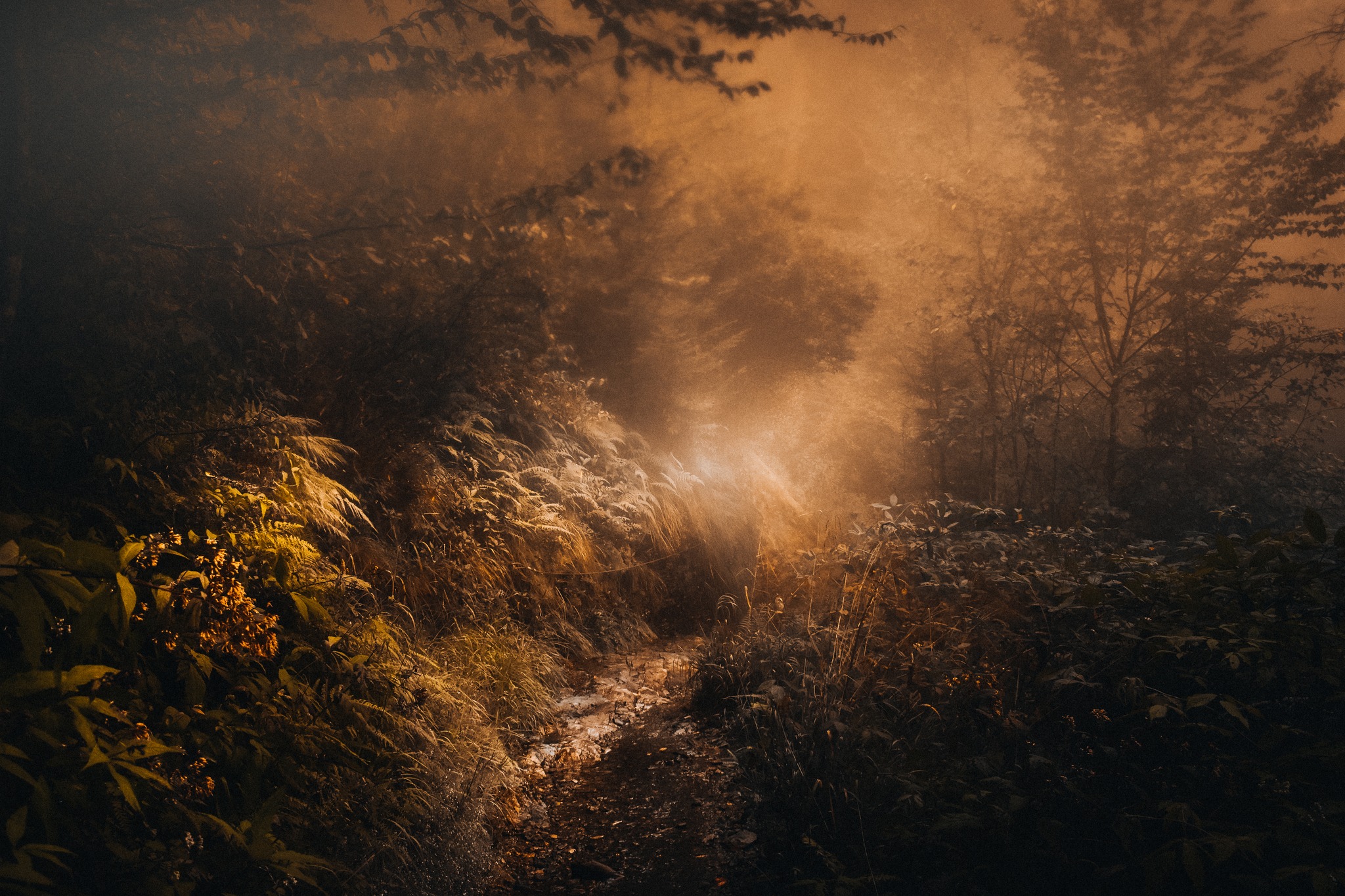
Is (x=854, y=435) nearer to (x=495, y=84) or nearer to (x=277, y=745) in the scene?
(x=495, y=84)

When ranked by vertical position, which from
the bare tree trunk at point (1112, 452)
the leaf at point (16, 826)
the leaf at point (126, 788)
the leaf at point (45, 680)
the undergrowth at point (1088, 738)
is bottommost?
the bare tree trunk at point (1112, 452)

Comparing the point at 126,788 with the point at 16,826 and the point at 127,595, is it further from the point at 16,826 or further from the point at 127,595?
the point at 127,595

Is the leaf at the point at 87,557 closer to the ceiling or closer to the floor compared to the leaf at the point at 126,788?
closer to the ceiling

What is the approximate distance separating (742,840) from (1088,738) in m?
1.52

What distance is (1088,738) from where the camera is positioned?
2320 millimetres

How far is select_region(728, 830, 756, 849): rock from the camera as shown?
9.49ft

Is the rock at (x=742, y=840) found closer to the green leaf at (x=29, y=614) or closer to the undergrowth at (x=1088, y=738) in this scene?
the undergrowth at (x=1088, y=738)

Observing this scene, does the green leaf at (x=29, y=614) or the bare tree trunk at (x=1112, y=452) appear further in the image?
the bare tree trunk at (x=1112, y=452)

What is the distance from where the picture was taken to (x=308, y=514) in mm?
3270

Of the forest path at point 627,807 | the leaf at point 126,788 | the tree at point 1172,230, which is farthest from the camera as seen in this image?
the tree at point 1172,230

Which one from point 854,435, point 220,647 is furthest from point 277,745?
point 854,435

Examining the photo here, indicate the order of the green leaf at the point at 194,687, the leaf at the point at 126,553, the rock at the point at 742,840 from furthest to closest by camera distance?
the rock at the point at 742,840 → the green leaf at the point at 194,687 → the leaf at the point at 126,553

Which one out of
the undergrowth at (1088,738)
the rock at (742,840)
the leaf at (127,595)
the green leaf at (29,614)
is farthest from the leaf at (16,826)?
the rock at (742,840)

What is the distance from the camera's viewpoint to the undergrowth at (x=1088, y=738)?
180cm
